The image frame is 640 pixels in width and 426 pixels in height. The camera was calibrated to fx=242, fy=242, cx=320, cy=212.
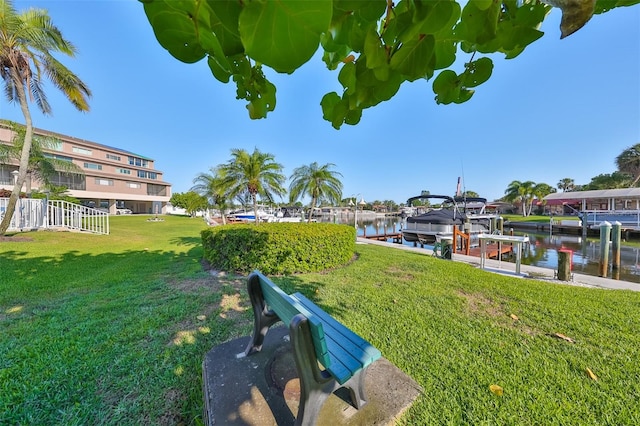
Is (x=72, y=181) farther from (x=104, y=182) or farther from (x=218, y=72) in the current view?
(x=218, y=72)

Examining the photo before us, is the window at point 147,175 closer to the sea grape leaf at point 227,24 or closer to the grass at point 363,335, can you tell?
the grass at point 363,335

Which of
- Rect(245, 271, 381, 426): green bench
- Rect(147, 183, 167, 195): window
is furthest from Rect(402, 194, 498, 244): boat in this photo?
Rect(147, 183, 167, 195): window

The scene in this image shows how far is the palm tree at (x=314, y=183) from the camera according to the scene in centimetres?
1691

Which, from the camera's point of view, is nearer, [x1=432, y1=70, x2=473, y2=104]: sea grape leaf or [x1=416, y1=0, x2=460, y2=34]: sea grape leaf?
[x1=416, y1=0, x2=460, y2=34]: sea grape leaf

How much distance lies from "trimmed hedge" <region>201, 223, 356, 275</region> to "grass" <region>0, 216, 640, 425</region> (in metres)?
0.45

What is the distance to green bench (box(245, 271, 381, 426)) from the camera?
1.46m

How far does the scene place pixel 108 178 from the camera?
3547 cm

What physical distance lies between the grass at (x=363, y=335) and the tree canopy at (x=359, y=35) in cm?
229

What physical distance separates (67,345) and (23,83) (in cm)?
1209

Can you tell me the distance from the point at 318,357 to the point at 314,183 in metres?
15.7

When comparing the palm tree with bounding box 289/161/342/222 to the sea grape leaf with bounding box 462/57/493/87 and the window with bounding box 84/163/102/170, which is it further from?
the window with bounding box 84/163/102/170

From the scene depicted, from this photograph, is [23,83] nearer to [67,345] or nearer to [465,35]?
[67,345]

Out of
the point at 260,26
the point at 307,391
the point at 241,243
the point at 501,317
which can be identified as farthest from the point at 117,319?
the point at 501,317

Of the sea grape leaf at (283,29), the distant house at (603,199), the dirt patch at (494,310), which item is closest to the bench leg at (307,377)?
the sea grape leaf at (283,29)
